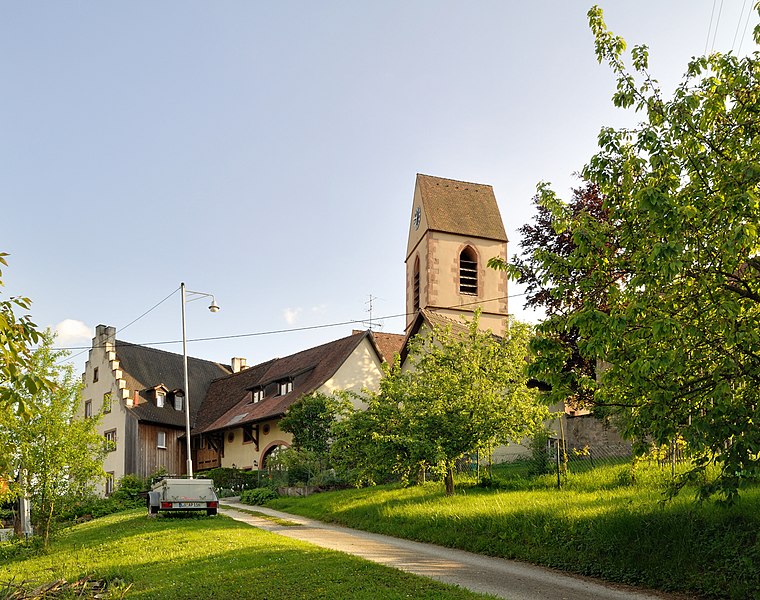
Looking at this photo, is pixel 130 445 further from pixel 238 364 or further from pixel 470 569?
pixel 470 569

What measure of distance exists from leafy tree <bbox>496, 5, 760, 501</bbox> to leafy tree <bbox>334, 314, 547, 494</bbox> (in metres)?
9.73

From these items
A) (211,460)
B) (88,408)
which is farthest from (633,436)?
(88,408)

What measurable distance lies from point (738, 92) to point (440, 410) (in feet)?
40.8

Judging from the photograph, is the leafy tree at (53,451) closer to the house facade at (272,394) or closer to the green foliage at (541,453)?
the green foliage at (541,453)

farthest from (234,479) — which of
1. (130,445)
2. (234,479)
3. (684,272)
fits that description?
(684,272)

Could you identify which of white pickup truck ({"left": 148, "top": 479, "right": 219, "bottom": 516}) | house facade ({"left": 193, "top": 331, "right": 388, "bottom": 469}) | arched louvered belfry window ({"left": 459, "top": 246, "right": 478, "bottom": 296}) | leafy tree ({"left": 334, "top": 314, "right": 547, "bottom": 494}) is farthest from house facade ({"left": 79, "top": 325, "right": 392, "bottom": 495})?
leafy tree ({"left": 334, "top": 314, "right": 547, "bottom": 494})

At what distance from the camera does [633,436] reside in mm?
11711

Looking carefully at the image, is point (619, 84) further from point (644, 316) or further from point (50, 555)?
point (50, 555)

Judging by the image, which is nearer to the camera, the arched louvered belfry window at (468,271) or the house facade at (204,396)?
the house facade at (204,396)

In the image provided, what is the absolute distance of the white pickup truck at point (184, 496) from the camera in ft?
78.5

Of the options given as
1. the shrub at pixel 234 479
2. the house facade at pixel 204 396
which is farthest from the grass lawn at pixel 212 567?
the house facade at pixel 204 396

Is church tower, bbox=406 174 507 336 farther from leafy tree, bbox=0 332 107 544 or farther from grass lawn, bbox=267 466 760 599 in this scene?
leafy tree, bbox=0 332 107 544

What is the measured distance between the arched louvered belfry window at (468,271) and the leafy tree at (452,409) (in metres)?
22.4

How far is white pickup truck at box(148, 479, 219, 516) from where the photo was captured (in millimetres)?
23922
